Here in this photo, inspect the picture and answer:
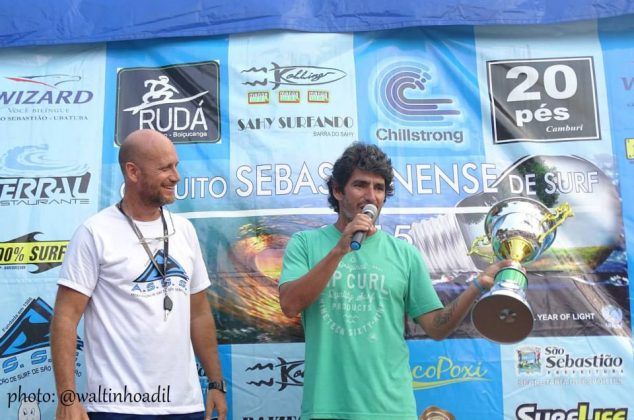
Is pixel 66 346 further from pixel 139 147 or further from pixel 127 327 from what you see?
pixel 139 147

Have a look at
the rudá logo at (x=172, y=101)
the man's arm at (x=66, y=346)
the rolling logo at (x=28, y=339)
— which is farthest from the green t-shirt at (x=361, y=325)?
the rolling logo at (x=28, y=339)

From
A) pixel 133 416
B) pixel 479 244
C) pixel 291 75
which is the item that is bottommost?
pixel 133 416

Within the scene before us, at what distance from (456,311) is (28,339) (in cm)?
205

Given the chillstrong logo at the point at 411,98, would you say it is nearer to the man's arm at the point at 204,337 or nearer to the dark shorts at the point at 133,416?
the man's arm at the point at 204,337

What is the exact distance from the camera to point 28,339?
3309mm

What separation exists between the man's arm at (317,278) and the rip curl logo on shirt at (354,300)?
86 mm

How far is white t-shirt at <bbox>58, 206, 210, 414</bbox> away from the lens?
2410 millimetres

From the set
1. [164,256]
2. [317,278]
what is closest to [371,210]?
[317,278]

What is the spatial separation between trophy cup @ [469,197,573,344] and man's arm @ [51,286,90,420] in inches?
52.5

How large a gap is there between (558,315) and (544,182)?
2.06 ft

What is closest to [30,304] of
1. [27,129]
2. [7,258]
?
[7,258]

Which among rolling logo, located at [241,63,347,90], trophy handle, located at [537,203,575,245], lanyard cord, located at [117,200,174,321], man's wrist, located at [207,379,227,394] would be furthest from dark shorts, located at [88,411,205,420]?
rolling logo, located at [241,63,347,90]

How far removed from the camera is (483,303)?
2164mm

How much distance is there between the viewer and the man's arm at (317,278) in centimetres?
226
